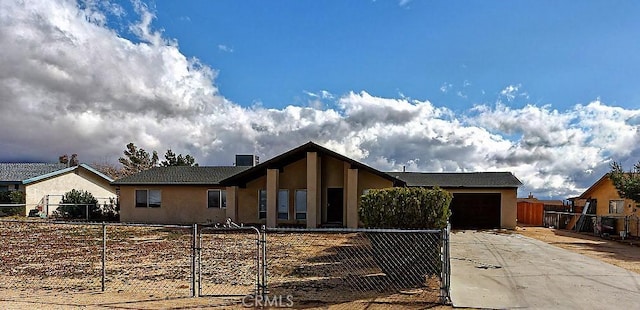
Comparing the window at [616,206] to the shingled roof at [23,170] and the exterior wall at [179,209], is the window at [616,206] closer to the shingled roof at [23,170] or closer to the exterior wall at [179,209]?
the exterior wall at [179,209]

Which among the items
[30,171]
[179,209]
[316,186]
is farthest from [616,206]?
Answer: [30,171]

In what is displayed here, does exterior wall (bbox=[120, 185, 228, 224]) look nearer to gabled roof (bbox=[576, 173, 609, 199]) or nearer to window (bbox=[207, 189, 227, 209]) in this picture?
window (bbox=[207, 189, 227, 209])

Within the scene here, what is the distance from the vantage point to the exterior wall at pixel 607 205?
22.0 metres

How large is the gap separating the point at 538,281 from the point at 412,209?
3045 mm

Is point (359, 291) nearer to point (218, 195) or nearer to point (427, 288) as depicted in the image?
point (427, 288)

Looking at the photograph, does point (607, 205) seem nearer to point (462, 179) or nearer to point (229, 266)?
point (462, 179)

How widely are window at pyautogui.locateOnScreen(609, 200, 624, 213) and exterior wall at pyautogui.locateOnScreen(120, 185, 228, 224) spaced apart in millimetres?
20910

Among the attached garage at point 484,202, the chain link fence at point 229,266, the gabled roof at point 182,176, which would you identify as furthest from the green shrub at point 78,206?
the attached garage at point 484,202

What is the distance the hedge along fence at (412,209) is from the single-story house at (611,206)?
16.3 m

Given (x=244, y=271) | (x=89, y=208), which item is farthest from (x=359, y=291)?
(x=89, y=208)

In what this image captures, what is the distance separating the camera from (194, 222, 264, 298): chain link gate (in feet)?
28.1

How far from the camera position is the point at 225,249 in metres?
14.8

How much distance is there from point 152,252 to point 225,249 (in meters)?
2.19

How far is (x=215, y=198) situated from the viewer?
2700 cm
